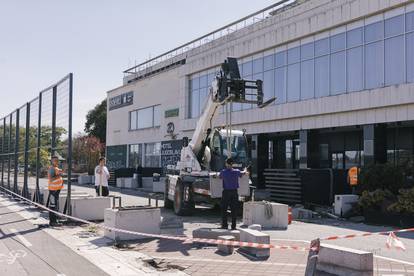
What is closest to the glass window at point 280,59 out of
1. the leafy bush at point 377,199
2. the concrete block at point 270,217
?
the leafy bush at point 377,199

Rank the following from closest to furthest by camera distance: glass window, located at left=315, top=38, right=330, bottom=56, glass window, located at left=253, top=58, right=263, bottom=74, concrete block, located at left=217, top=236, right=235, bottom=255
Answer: concrete block, located at left=217, top=236, right=235, bottom=255 < glass window, located at left=315, top=38, right=330, bottom=56 < glass window, located at left=253, top=58, right=263, bottom=74

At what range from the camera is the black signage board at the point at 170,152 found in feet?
128

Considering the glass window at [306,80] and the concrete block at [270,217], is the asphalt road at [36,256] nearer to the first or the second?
the concrete block at [270,217]

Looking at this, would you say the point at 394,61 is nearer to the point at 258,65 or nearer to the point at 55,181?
the point at 258,65

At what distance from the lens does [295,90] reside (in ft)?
90.4

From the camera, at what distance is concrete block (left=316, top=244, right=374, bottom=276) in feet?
23.9

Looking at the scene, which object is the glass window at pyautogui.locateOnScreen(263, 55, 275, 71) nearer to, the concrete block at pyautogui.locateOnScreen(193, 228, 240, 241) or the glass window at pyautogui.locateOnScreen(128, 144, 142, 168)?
the glass window at pyautogui.locateOnScreen(128, 144, 142, 168)

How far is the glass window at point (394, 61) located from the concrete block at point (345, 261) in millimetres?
15516

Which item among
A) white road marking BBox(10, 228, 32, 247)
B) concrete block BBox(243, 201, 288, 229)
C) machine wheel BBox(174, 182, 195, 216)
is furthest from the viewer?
machine wheel BBox(174, 182, 195, 216)

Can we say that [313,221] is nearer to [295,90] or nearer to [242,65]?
[295,90]

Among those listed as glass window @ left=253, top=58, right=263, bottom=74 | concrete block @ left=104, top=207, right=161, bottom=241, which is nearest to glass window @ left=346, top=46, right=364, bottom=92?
glass window @ left=253, top=58, right=263, bottom=74

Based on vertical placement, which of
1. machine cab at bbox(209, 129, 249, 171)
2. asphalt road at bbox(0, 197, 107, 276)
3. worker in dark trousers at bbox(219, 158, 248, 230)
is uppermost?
machine cab at bbox(209, 129, 249, 171)

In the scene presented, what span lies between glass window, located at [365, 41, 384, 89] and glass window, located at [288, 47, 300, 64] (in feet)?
16.2

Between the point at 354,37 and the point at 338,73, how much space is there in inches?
74.2
